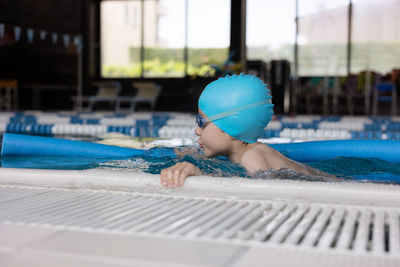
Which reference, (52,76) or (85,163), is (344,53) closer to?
(52,76)

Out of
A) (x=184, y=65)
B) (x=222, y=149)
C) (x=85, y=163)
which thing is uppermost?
(x=184, y=65)

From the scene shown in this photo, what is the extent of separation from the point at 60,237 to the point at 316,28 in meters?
13.5

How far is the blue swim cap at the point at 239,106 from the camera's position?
2012 millimetres

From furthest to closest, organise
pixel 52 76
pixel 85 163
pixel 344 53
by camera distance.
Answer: pixel 52 76 → pixel 344 53 → pixel 85 163

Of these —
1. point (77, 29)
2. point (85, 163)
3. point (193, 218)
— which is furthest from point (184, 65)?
point (193, 218)

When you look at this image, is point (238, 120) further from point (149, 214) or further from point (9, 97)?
point (9, 97)

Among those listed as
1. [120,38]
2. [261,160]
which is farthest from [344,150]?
[120,38]

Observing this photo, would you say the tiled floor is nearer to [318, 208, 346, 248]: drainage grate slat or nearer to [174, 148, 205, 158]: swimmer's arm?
[318, 208, 346, 248]: drainage grate slat

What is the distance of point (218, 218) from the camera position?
1173 mm

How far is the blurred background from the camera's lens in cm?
1336

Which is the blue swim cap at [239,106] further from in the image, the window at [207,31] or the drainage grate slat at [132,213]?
the window at [207,31]

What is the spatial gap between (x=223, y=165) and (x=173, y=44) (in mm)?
12126

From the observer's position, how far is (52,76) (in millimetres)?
14453

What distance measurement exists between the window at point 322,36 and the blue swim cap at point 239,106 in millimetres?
11871
